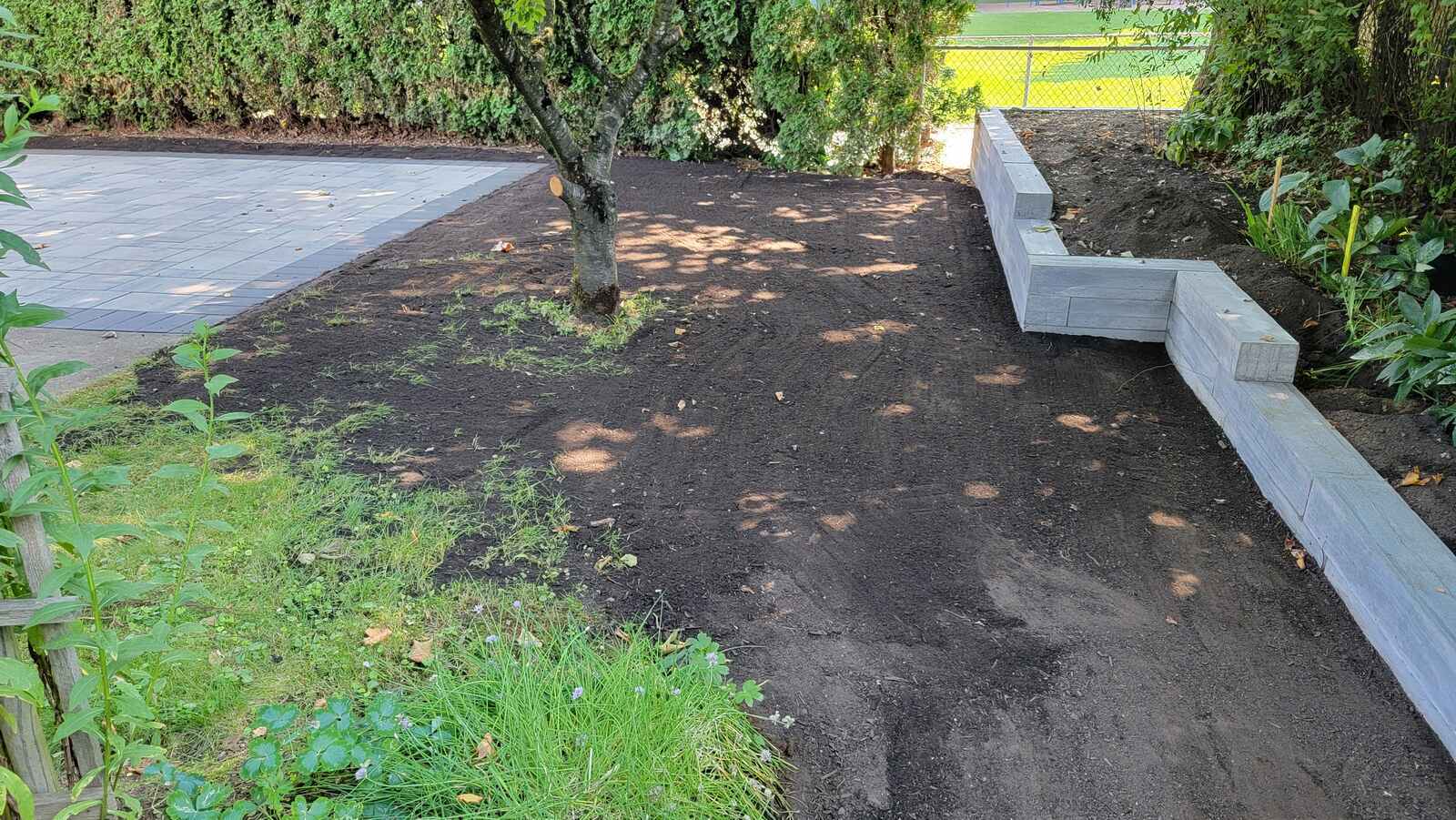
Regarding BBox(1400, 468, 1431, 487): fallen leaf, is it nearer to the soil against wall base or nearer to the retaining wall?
the soil against wall base

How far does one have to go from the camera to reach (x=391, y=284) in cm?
663

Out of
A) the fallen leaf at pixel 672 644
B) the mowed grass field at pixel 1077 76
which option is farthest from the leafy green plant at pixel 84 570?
the mowed grass field at pixel 1077 76

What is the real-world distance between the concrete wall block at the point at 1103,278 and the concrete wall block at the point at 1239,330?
0.21 metres

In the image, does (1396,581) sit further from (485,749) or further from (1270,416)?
(485,749)

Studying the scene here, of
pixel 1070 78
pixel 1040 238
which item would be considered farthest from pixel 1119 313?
pixel 1070 78

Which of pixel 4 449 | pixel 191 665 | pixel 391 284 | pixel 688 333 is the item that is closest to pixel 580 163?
pixel 688 333

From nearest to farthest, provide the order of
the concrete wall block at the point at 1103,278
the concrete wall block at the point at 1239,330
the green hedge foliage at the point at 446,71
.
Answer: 1. the concrete wall block at the point at 1239,330
2. the concrete wall block at the point at 1103,278
3. the green hedge foliage at the point at 446,71

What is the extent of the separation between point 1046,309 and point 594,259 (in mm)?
2575

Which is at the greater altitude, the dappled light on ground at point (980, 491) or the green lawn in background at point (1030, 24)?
the green lawn in background at point (1030, 24)

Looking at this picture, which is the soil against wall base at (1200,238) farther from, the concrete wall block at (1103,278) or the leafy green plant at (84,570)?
the leafy green plant at (84,570)

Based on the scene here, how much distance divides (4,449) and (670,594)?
79.7 inches

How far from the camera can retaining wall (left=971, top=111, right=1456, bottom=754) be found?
2.85 meters

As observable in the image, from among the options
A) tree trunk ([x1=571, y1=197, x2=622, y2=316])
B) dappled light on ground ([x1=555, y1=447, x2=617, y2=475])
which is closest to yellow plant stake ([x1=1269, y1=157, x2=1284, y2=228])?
tree trunk ([x1=571, y1=197, x2=622, y2=316])

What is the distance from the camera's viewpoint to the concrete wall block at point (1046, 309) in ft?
18.2
